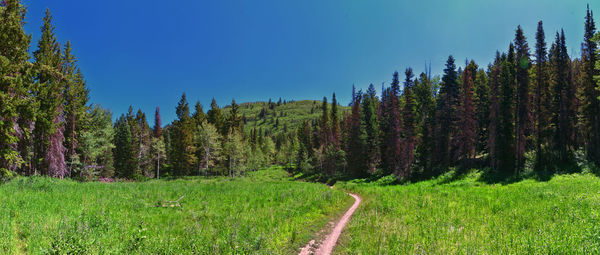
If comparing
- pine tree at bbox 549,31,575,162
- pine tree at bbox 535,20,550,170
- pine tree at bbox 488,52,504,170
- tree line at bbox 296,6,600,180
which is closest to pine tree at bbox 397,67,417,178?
tree line at bbox 296,6,600,180

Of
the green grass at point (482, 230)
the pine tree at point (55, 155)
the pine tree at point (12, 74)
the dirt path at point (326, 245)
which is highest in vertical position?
the pine tree at point (12, 74)

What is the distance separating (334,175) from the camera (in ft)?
178

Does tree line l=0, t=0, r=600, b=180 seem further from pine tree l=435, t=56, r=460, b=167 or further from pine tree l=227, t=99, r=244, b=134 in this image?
pine tree l=227, t=99, r=244, b=134

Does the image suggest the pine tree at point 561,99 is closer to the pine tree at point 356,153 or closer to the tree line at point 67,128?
the pine tree at point 356,153

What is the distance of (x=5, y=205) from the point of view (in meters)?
8.35

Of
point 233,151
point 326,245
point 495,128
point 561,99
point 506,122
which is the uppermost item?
point 561,99

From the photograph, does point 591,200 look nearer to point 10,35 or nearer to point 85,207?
point 85,207

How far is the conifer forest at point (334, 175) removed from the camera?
7.21 meters

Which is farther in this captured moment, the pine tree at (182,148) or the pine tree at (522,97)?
the pine tree at (182,148)

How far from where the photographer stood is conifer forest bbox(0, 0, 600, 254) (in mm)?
7211

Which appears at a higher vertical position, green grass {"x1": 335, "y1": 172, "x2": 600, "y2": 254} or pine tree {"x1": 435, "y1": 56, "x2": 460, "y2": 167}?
pine tree {"x1": 435, "y1": 56, "x2": 460, "y2": 167}

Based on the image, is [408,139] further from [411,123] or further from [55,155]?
[55,155]

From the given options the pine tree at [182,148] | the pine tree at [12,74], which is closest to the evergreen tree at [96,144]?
the pine tree at [182,148]

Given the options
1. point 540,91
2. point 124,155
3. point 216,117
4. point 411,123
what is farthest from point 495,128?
point 124,155
